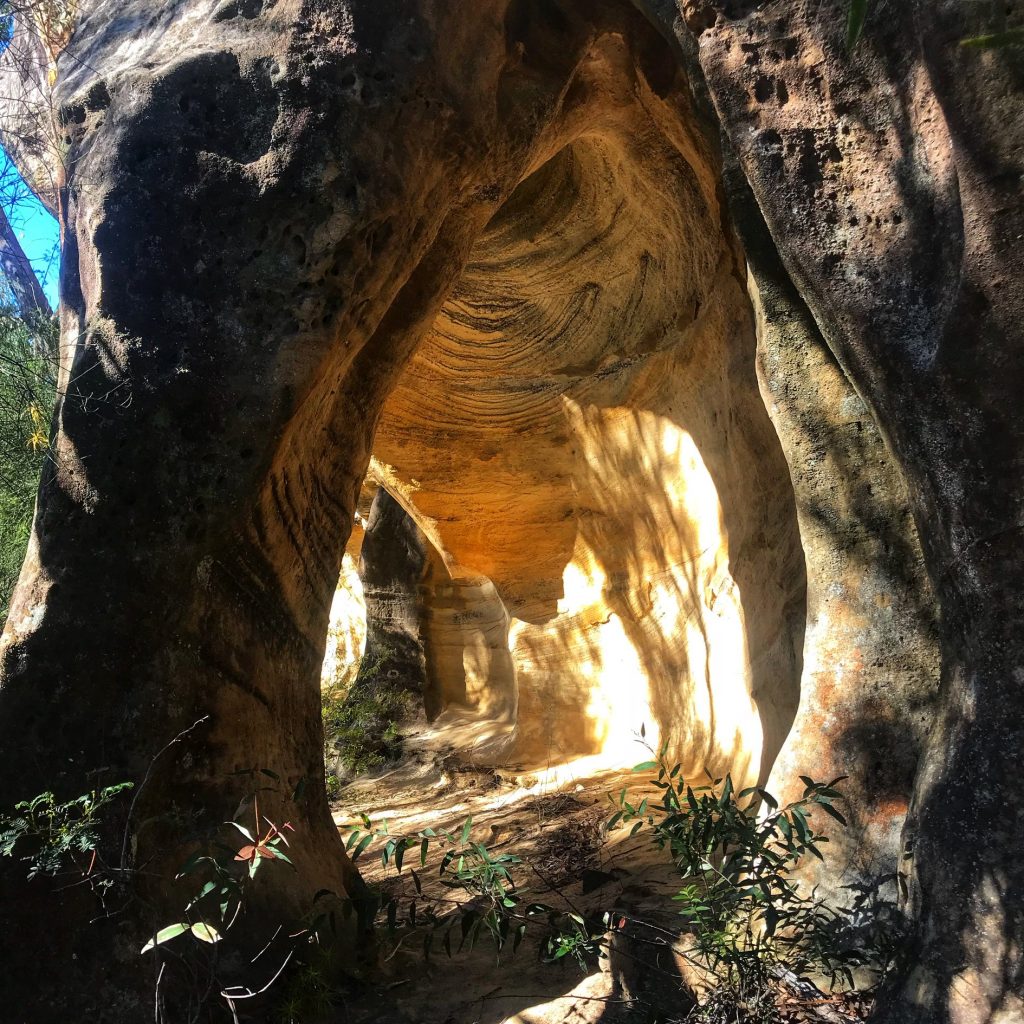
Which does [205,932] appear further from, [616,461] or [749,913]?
[616,461]

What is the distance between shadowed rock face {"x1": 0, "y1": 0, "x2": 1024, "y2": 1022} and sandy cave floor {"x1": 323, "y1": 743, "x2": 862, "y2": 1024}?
39 centimetres

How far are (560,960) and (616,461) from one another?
376 centimetres

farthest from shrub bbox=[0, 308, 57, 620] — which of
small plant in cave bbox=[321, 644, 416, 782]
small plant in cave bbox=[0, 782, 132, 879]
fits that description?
small plant in cave bbox=[321, 644, 416, 782]

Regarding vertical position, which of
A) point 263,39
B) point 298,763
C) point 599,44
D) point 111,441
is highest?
point 599,44

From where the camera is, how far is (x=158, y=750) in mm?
2820

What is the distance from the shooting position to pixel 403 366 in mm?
3963

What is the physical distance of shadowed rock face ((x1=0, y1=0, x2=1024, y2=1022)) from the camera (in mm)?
2238

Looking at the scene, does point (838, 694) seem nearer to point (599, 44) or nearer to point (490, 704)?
point (599, 44)

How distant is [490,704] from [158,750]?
7.10 m

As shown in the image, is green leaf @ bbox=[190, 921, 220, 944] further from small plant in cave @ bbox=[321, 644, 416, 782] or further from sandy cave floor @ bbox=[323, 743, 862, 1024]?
small plant in cave @ bbox=[321, 644, 416, 782]

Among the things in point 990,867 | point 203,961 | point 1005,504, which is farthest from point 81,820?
point 1005,504

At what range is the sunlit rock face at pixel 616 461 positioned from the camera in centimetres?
456

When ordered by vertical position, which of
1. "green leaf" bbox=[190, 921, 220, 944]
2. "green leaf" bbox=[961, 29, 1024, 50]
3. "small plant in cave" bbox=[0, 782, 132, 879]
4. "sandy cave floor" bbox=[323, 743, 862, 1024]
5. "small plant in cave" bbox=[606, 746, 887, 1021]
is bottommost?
"sandy cave floor" bbox=[323, 743, 862, 1024]

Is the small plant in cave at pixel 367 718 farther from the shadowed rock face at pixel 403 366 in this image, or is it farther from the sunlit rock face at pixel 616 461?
the shadowed rock face at pixel 403 366
